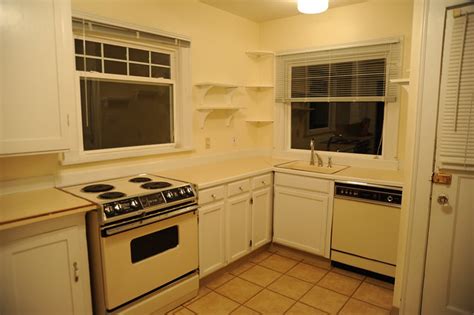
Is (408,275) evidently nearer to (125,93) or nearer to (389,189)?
(389,189)

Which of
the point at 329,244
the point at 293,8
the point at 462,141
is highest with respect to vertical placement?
the point at 293,8

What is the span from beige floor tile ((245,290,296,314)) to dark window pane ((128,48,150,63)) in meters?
2.21

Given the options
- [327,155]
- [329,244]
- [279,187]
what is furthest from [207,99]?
[329,244]

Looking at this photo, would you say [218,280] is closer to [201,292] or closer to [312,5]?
[201,292]

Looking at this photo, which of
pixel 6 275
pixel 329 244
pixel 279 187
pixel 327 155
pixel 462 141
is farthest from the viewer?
pixel 327 155

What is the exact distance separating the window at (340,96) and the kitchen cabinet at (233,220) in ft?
2.98

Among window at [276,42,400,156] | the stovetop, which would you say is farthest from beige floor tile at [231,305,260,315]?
window at [276,42,400,156]

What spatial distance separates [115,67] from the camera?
2.68 m

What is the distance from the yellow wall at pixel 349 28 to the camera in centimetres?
301

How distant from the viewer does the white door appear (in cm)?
187

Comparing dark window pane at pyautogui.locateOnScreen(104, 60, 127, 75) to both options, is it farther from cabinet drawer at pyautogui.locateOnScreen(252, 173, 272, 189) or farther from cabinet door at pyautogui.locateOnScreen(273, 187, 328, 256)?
cabinet door at pyautogui.locateOnScreen(273, 187, 328, 256)

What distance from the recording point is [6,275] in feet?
5.60

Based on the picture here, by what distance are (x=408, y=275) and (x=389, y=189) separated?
0.72m

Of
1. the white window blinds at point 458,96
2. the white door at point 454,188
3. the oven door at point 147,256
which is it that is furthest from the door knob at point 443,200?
the oven door at point 147,256
